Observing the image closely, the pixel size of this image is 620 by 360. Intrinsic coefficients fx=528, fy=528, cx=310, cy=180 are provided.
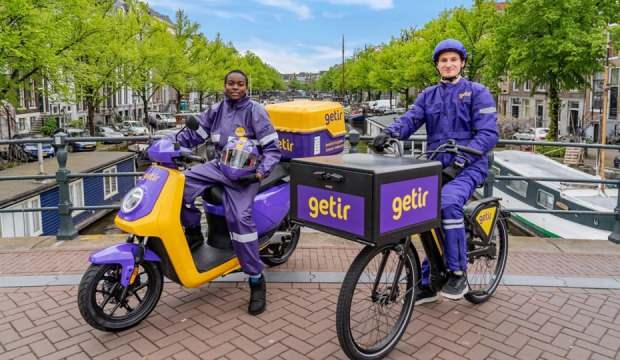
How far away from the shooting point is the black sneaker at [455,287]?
11.6 ft

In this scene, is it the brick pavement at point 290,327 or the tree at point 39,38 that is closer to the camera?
the brick pavement at point 290,327

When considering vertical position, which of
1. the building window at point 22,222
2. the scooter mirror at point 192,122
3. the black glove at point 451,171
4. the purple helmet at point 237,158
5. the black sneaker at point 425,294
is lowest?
the building window at point 22,222

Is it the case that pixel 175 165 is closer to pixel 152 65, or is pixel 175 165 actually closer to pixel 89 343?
pixel 89 343

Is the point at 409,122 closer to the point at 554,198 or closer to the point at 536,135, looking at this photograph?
the point at 554,198

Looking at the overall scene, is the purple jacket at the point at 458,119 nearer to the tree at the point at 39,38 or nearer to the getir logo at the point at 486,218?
the getir logo at the point at 486,218

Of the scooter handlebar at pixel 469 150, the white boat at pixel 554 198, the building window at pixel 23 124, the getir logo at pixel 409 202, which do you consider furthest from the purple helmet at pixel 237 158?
the building window at pixel 23 124

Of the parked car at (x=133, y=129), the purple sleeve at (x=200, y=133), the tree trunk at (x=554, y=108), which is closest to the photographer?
the purple sleeve at (x=200, y=133)

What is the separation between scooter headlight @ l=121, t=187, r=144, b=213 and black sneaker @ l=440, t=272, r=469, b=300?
6.95 feet

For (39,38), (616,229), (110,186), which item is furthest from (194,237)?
(39,38)

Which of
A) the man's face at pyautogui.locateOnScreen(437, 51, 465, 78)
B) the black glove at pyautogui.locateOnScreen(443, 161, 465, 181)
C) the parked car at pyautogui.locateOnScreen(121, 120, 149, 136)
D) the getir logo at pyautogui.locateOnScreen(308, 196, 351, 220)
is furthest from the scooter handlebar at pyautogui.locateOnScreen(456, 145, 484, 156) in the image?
the parked car at pyautogui.locateOnScreen(121, 120, 149, 136)

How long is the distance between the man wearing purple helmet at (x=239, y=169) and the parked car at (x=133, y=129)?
3093cm

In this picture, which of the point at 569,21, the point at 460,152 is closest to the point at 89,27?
the point at 569,21

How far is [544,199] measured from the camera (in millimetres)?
14539

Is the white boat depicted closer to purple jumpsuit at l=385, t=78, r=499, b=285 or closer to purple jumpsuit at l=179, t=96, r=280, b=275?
purple jumpsuit at l=385, t=78, r=499, b=285
